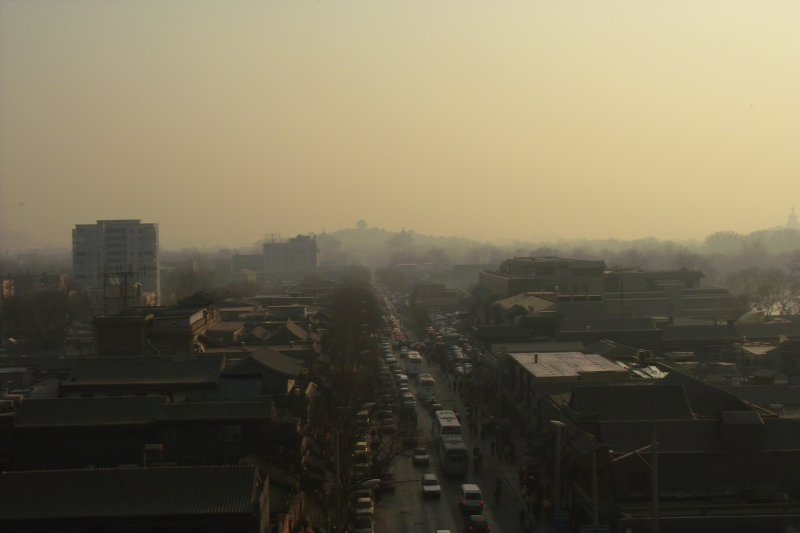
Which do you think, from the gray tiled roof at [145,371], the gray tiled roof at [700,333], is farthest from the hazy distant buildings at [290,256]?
the gray tiled roof at [145,371]

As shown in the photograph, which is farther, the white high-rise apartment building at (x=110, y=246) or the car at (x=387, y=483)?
the white high-rise apartment building at (x=110, y=246)

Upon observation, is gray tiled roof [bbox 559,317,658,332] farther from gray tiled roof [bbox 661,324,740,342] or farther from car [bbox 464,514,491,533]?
A: car [bbox 464,514,491,533]

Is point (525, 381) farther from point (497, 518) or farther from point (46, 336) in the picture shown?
point (46, 336)

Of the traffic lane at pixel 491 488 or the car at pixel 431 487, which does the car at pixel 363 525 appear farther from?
the car at pixel 431 487

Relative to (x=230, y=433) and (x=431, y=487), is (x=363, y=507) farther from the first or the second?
(x=230, y=433)

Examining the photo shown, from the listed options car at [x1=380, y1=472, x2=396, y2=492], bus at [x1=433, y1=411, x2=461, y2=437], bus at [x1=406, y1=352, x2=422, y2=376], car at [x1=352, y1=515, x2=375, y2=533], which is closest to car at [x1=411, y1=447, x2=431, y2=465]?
bus at [x1=433, y1=411, x2=461, y2=437]
